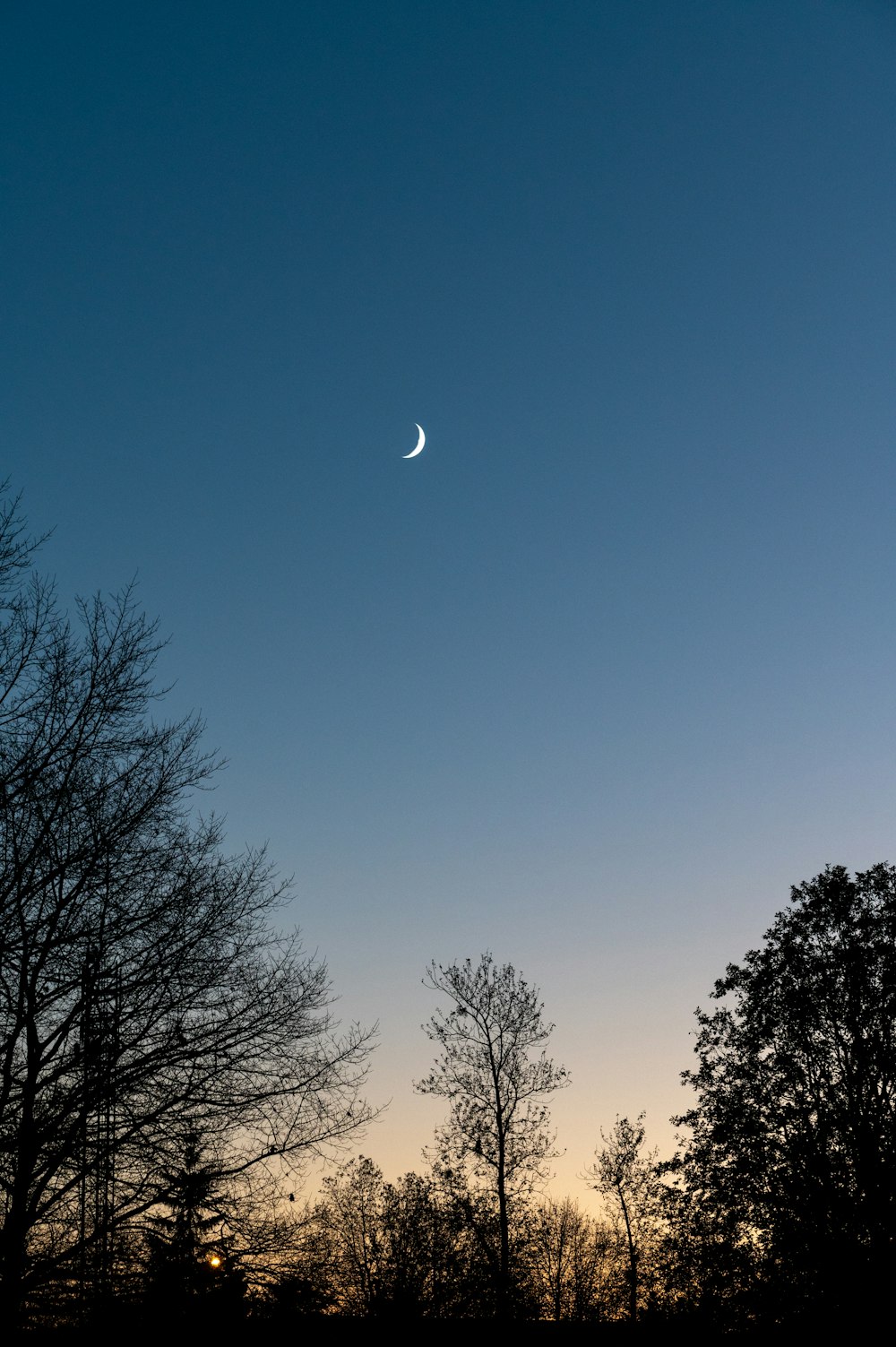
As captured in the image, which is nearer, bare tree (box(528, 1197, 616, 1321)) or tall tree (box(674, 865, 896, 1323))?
tall tree (box(674, 865, 896, 1323))

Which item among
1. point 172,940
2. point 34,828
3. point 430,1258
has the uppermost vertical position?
point 34,828

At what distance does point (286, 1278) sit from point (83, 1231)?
2169 millimetres

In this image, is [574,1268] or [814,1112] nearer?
[814,1112]

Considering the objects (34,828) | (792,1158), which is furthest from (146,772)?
(792,1158)

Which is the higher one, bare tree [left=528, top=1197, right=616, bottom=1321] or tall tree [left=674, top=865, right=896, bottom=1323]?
tall tree [left=674, top=865, right=896, bottom=1323]

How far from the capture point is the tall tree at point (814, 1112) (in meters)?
23.7

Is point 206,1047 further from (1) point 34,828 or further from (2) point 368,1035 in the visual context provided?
(1) point 34,828

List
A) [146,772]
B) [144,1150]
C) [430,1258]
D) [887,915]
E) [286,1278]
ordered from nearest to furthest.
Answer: [144,1150] → [286,1278] → [146,772] → [887,915] → [430,1258]

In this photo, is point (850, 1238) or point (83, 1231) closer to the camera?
point (83, 1231)

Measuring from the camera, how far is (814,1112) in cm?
2498

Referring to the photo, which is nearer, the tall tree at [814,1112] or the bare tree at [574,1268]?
the tall tree at [814,1112]

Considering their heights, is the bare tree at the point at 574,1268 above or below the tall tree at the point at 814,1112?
below

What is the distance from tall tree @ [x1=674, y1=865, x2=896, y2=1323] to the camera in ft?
77.8

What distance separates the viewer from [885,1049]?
24938 millimetres
